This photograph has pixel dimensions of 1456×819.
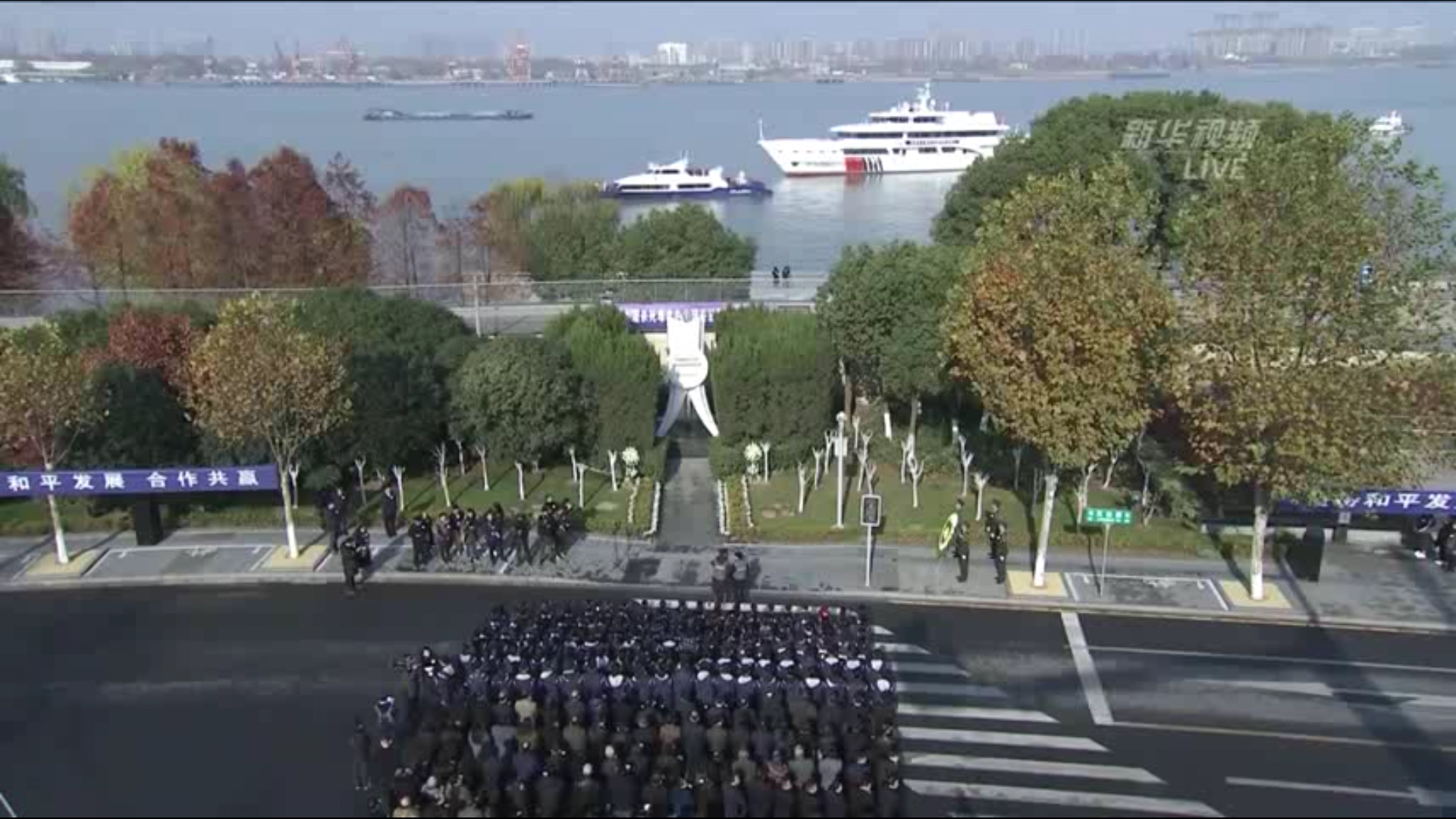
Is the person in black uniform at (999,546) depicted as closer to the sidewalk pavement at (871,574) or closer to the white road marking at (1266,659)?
the sidewalk pavement at (871,574)

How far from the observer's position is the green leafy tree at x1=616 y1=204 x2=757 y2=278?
50594mm

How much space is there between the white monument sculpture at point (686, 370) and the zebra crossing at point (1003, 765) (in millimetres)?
15149

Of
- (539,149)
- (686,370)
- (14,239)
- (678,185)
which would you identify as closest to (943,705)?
(686,370)

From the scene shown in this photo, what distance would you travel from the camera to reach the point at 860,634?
63.2ft

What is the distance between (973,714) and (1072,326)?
7.93 m

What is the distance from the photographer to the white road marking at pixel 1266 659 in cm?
2020

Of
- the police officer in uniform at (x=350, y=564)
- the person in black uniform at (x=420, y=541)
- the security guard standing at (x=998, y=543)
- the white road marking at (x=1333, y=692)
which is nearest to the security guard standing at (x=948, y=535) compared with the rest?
the security guard standing at (x=998, y=543)

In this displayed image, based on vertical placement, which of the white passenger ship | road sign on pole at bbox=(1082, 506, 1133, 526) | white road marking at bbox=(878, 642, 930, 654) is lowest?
white road marking at bbox=(878, 642, 930, 654)

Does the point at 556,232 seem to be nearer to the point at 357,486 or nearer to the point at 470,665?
the point at 357,486

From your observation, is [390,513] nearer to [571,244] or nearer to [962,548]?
[962,548]

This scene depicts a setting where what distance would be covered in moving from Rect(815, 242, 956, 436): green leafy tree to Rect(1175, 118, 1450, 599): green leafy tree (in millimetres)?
9347

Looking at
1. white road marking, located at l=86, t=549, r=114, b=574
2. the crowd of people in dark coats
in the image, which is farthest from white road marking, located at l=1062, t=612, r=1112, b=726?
white road marking, located at l=86, t=549, r=114, b=574

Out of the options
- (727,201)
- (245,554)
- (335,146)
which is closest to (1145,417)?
(245,554)

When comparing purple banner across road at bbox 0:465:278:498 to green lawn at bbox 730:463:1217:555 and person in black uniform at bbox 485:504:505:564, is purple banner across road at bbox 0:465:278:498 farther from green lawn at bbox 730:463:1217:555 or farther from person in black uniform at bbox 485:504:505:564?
green lawn at bbox 730:463:1217:555
